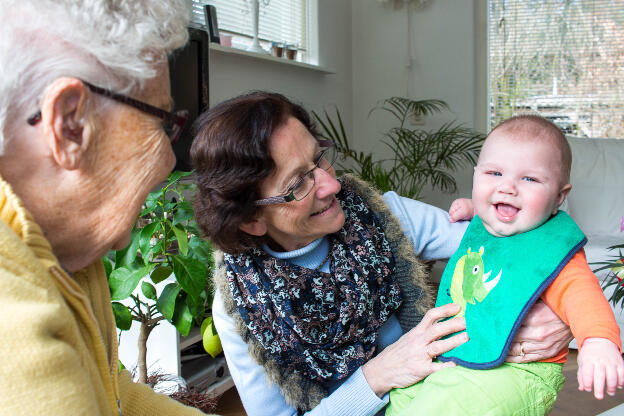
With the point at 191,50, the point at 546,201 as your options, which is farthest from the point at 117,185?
the point at 191,50

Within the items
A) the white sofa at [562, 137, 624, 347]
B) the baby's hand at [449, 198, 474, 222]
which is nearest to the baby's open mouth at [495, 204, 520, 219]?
the baby's hand at [449, 198, 474, 222]

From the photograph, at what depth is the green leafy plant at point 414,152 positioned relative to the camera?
4.00m

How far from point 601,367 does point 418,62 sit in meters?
4.62

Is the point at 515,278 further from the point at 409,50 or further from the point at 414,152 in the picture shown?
the point at 409,50

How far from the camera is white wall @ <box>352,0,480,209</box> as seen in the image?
5.08m

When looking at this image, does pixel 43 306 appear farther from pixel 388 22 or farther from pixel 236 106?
pixel 388 22

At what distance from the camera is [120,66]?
2.14 feet

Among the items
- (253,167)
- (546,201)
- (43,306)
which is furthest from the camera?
(253,167)

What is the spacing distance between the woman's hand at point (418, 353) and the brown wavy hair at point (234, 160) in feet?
1.32

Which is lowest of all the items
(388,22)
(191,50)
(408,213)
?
(408,213)

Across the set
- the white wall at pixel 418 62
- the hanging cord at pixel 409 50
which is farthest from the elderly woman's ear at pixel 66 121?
the hanging cord at pixel 409 50

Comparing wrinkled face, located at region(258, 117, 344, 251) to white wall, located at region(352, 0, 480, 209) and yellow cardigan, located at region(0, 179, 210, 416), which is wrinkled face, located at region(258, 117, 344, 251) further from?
white wall, located at region(352, 0, 480, 209)

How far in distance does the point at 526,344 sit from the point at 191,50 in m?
2.18

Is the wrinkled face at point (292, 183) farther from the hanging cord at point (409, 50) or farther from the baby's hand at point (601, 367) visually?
the hanging cord at point (409, 50)
